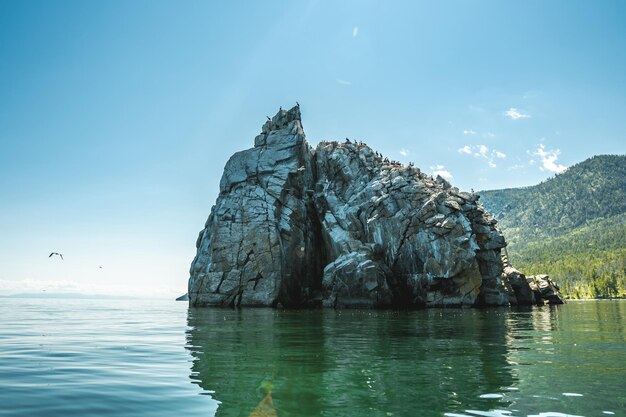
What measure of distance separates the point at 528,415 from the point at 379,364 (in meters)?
7.07

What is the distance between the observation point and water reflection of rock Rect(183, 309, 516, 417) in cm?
1016

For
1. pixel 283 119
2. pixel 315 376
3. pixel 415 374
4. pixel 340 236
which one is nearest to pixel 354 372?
pixel 315 376

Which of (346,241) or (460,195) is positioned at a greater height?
(460,195)

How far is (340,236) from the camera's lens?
249 ft

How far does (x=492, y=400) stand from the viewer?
10492mm

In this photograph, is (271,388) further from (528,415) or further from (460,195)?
(460,195)

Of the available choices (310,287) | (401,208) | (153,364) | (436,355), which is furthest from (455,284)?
(153,364)

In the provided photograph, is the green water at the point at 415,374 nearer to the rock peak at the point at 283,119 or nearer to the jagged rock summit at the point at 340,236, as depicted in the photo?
the jagged rock summit at the point at 340,236

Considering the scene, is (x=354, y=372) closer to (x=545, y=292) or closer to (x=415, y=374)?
(x=415, y=374)

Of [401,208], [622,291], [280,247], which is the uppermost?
[401,208]

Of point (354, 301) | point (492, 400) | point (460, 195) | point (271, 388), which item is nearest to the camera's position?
point (492, 400)

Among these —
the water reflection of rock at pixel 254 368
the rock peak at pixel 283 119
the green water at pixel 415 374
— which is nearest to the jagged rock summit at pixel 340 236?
the rock peak at pixel 283 119

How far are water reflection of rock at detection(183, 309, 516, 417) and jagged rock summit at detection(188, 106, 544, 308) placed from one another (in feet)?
137

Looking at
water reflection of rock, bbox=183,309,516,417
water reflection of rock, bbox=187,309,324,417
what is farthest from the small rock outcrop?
water reflection of rock, bbox=187,309,324,417
